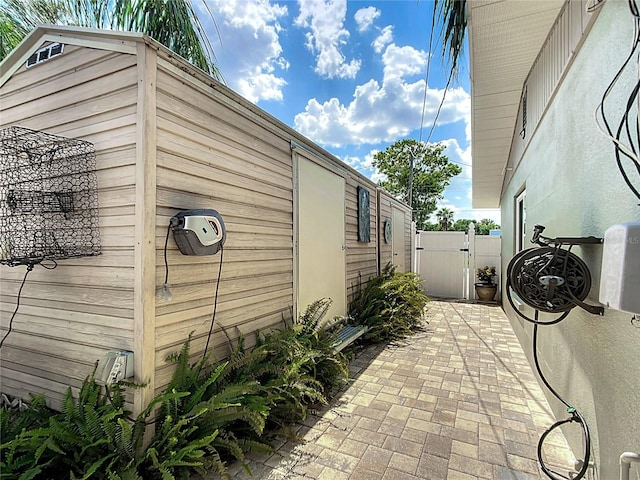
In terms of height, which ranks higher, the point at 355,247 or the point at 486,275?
the point at 355,247

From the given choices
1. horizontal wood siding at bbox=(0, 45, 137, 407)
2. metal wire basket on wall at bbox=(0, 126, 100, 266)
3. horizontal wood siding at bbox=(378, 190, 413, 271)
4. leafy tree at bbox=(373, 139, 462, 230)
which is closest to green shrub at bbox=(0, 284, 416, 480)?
horizontal wood siding at bbox=(0, 45, 137, 407)

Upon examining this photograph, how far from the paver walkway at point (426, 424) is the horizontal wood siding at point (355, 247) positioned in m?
1.23

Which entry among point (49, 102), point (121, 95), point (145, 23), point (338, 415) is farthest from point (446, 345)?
point (145, 23)

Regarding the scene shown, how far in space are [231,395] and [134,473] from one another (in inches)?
21.5

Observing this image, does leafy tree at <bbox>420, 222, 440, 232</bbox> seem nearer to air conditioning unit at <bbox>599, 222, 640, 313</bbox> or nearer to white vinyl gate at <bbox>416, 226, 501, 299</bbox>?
white vinyl gate at <bbox>416, 226, 501, 299</bbox>

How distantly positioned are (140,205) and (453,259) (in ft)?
25.9

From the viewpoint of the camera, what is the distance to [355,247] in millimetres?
4910

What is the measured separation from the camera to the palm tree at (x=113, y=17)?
12.4ft

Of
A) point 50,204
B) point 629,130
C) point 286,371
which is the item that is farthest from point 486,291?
point 50,204

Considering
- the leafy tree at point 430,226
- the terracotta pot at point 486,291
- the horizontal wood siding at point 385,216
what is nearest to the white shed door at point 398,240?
the horizontal wood siding at point 385,216

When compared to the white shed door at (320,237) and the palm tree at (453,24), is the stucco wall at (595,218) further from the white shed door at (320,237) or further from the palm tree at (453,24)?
the white shed door at (320,237)

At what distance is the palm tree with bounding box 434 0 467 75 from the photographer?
1354 mm

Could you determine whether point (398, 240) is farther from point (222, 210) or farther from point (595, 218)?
point (595, 218)

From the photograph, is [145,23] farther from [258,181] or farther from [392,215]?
[392,215]
